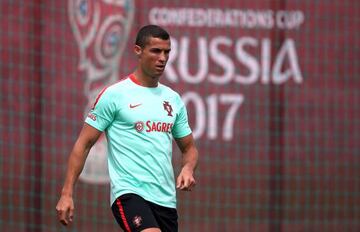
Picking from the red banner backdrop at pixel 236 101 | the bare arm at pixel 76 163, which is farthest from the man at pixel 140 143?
the red banner backdrop at pixel 236 101

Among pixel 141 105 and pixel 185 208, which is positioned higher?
pixel 141 105

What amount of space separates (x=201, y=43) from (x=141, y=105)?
13.8 feet

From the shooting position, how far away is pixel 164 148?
593 cm

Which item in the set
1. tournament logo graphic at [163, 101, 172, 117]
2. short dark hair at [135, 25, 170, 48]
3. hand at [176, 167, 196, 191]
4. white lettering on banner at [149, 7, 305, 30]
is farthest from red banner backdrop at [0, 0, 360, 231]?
hand at [176, 167, 196, 191]

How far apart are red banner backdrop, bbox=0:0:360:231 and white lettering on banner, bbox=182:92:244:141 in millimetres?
10

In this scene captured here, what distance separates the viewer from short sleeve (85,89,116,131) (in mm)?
5812

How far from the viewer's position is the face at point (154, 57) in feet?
19.5

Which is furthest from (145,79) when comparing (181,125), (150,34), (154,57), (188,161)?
(188,161)

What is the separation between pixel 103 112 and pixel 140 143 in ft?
0.93

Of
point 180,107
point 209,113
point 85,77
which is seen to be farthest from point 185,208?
point 180,107

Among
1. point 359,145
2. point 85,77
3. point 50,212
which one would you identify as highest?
point 85,77

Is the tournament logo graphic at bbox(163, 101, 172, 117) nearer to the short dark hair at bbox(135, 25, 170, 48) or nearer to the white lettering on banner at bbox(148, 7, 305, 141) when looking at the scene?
the short dark hair at bbox(135, 25, 170, 48)

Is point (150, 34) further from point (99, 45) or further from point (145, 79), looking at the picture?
point (99, 45)

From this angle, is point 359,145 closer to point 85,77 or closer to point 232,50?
point 232,50
